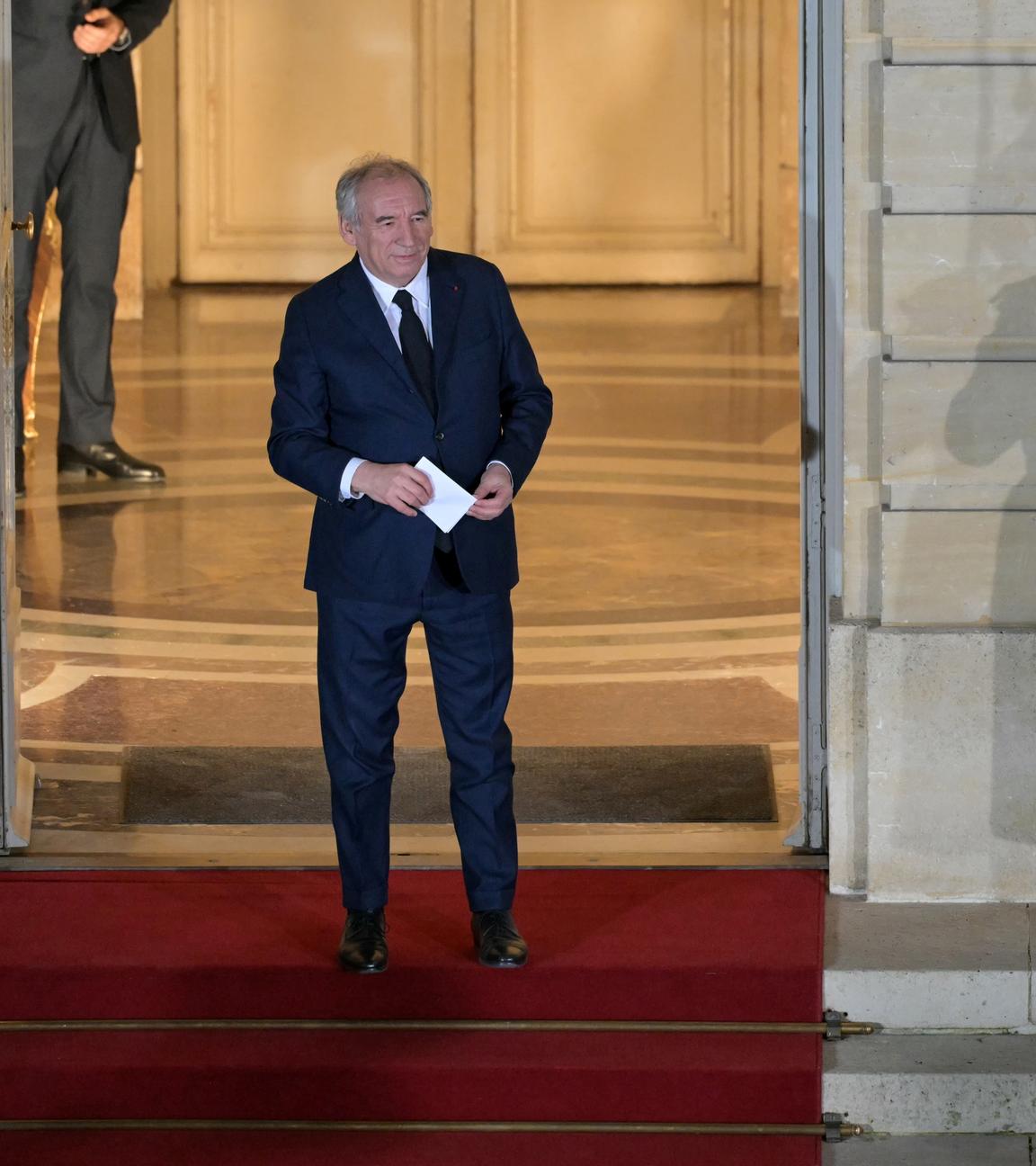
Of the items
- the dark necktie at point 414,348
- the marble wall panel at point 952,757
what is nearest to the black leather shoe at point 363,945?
the dark necktie at point 414,348

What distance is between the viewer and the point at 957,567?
443 cm

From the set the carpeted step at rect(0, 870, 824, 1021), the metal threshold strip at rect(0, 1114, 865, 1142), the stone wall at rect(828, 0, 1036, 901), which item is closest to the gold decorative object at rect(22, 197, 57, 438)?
the carpeted step at rect(0, 870, 824, 1021)

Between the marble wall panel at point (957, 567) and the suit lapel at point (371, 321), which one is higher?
the suit lapel at point (371, 321)

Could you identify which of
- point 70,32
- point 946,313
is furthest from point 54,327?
point 946,313

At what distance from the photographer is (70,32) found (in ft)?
28.5

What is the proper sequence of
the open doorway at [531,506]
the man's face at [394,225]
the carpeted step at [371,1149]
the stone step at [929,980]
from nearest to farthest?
the man's face at [394,225] < the carpeted step at [371,1149] < the stone step at [929,980] < the open doorway at [531,506]

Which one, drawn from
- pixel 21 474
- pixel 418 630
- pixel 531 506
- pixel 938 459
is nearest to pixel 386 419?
pixel 938 459

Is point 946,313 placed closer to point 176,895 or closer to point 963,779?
point 963,779

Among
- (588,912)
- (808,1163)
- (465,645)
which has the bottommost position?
(808,1163)

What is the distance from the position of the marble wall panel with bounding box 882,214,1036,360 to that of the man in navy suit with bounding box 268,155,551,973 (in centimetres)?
82

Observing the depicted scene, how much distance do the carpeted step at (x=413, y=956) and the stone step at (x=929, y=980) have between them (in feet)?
0.22

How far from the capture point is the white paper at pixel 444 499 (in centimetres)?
373

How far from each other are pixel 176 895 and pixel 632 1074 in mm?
1030

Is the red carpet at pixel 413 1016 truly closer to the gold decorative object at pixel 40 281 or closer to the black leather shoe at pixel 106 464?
the black leather shoe at pixel 106 464
